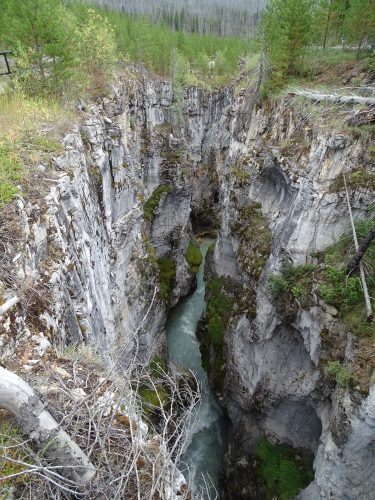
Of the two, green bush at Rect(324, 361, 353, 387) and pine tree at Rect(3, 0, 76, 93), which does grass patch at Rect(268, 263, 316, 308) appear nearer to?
green bush at Rect(324, 361, 353, 387)

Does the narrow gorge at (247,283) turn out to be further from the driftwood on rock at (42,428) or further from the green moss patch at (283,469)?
the driftwood on rock at (42,428)

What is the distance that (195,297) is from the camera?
32.0 metres

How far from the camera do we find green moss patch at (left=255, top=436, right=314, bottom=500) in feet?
50.0

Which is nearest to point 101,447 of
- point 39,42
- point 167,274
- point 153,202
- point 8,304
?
point 8,304

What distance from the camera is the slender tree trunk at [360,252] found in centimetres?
1204

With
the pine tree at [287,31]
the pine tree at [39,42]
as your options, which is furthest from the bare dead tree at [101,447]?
the pine tree at [287,31]

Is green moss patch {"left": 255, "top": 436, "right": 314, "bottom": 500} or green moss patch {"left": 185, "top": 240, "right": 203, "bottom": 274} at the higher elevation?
green moss patch {"left": 255, "top": 436, "right": 314, "bottom": 500}

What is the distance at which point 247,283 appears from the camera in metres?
19.5

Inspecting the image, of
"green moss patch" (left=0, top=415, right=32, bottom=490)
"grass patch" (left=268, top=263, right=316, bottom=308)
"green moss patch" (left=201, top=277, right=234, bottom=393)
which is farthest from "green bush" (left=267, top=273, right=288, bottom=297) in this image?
"green moss patch" (left=0, top=415, right=32, bottom=490)

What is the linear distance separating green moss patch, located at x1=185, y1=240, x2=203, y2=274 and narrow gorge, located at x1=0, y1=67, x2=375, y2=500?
4.64m

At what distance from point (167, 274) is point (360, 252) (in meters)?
17.8

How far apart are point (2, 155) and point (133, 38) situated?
42.5 meters

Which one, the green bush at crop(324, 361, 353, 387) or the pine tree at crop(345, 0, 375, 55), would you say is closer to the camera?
the green bush at crop(324, 361, 353, 387)

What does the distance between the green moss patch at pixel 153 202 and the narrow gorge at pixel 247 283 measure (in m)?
0.27
